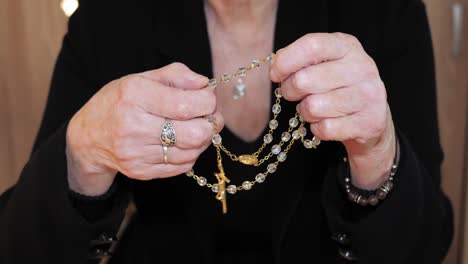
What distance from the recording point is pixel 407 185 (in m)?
0.77

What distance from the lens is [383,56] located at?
92 centimetres

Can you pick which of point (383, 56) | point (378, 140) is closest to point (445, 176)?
point (383, 56)

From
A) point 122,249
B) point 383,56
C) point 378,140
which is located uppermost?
point 383,56

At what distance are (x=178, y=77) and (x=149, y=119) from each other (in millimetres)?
64

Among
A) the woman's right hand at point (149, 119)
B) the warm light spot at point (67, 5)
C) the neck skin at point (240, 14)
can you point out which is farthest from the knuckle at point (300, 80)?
the warm light spot at point (67, 5)

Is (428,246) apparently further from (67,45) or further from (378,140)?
(67,45)

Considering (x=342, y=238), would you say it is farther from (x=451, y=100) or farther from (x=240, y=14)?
(x=451, y=100)

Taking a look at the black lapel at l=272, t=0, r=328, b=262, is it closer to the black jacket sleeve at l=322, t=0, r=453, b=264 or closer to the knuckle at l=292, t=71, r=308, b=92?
the black jacket sleeve at l=322, t=0, r=453, b=264

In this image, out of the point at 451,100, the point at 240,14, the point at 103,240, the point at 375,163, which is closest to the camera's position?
the point at 375,163

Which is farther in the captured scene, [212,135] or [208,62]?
[208,62]

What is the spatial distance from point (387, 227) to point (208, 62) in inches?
15.3

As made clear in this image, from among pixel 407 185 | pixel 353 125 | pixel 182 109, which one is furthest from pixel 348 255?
pixel 182 109

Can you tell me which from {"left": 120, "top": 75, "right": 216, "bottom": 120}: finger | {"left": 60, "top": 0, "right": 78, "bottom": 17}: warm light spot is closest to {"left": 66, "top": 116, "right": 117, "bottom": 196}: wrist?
{"left": 120, "top": 75, "right": 216, "bottom": 120}: finger

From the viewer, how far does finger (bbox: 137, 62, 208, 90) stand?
26.8 inches
